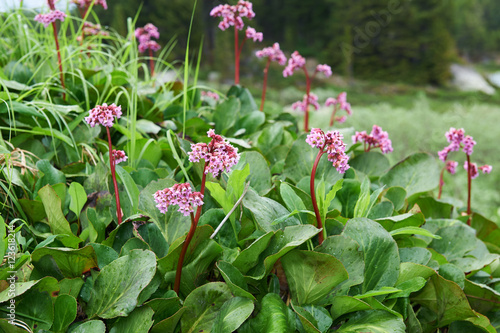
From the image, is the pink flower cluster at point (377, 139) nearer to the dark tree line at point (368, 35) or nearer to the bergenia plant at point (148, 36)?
the bergenia plant at point (148, 36)

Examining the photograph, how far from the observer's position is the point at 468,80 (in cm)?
3534

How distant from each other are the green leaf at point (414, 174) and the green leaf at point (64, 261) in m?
0.98

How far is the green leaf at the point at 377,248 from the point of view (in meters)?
0.95

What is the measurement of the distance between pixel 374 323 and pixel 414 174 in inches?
26.1

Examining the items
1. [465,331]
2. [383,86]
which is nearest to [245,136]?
[465,331]

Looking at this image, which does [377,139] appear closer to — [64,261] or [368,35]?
[64,261]

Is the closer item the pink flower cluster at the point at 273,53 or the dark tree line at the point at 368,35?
the pink flower cluster at the point at 273,53

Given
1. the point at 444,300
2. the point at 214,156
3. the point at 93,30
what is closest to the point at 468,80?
the point at 93,30

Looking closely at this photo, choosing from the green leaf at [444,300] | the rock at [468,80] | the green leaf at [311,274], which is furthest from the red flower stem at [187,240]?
the rock at [468,80]

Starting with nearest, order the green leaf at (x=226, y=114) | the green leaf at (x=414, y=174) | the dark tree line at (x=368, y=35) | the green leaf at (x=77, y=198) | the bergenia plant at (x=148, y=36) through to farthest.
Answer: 1. the green leaf at (x=77, y=198)
2. the green leaf at (x=414, y=174)
3. the green leaf at (x=226, y=114)
4. the bergenia plant at (x=148, y=36)
5. the dark tree line at (x=368, y=35)

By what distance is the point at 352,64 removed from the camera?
37.2 metres

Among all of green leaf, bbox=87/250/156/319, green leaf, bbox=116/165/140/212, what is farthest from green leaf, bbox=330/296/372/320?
green leaf, bbox=116/165/140/212

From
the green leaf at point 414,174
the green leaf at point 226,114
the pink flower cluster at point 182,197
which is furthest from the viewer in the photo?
the green leaf at point 226,114

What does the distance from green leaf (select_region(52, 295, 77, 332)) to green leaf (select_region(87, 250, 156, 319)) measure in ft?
0.16
